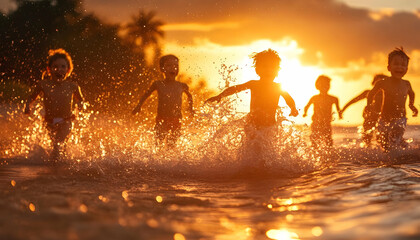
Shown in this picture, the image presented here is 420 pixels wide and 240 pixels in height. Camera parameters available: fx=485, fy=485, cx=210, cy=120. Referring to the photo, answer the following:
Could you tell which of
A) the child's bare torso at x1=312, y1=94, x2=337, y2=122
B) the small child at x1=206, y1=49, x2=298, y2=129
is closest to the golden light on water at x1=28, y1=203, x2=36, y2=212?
the small child at x1=206, y1=49, x2=298, y2=129

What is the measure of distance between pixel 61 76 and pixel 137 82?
3623cm

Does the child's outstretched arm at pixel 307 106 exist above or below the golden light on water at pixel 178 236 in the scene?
above

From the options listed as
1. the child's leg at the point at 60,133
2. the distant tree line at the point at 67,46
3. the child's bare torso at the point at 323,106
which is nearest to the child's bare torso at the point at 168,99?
the child's leg at the point at 60,133

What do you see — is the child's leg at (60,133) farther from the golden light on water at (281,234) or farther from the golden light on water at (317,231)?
the golden light on water at (317,231)

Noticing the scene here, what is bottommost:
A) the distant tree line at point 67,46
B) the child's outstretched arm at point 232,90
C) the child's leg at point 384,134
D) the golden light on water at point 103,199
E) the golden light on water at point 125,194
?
the golden light on water at point 125,194

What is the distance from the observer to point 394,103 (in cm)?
927

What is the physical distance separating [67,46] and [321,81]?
29217 millimetres

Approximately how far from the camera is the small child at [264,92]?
292 inches

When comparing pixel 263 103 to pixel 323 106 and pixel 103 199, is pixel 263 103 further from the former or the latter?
pixel 323 106

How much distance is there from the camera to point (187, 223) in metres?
3.37

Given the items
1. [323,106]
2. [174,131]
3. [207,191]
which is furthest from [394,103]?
[207,191]

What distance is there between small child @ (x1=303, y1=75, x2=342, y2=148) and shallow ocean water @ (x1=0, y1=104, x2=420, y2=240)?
2.00m

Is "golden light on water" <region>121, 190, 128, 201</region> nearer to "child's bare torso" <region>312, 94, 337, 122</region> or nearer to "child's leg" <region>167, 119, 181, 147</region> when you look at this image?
"child's leg" <region>167, 119, 181, 147</region>

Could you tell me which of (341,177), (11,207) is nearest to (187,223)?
(11,207)
